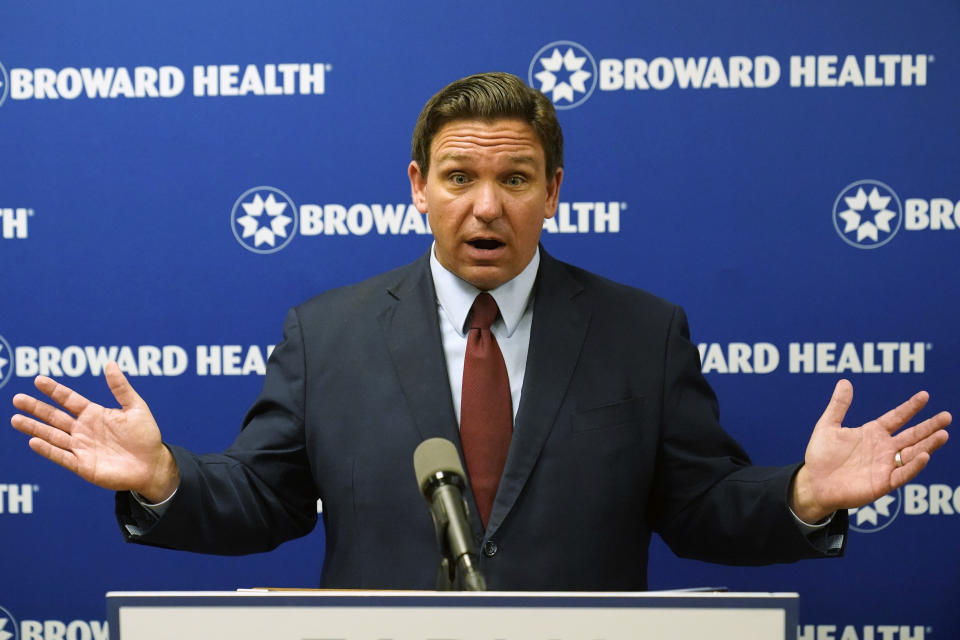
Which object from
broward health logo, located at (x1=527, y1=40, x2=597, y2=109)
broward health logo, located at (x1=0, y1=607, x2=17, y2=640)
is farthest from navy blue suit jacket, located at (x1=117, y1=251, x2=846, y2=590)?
broward health logo, located at (x1=0, y1=607, x2=17, y2=640)

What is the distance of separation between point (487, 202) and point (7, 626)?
1925 millimetres

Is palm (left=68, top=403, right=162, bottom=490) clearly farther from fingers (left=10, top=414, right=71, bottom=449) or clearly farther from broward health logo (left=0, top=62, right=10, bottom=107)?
broward health logo (left=0, top=62, right=10, bottom=107)

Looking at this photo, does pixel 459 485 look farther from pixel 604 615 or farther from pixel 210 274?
pixel 210 274

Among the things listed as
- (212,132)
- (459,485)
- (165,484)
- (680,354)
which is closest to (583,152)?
(680,354)

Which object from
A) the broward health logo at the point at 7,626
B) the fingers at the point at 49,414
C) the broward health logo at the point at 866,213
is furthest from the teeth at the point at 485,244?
the broward health logo at the point at 7,626

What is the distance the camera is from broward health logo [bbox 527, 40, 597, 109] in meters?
2.55

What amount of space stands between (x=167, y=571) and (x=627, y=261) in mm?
1522

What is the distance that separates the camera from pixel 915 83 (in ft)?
8.25

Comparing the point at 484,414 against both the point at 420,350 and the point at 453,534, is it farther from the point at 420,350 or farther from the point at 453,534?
the point at 453,534

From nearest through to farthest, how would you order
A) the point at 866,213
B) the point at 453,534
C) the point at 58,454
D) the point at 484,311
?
the point at 453,534 → the point at 58,454 → the point at 484,311 → the point at 866,213

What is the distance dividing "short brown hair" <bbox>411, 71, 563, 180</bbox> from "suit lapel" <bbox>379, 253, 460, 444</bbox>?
0.24 meters

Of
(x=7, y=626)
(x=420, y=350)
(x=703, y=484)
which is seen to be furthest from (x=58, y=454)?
(x=7, y=626)

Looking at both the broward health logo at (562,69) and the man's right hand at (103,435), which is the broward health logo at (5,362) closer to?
the man's right hand at (103,435)

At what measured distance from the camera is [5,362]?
8.77 ft
